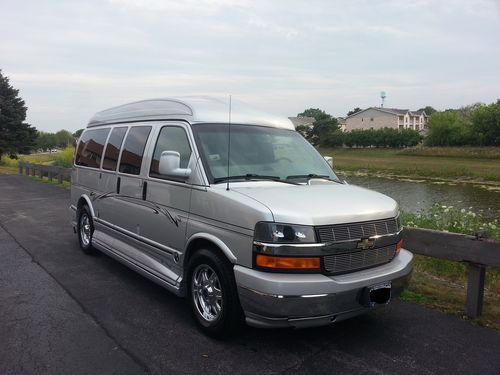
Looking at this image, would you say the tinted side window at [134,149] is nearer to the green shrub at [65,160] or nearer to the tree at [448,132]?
the green shrub at [65,160]

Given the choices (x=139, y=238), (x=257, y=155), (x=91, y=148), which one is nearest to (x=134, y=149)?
(x=139, y=238)

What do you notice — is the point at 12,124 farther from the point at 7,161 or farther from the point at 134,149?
the point at 134,149

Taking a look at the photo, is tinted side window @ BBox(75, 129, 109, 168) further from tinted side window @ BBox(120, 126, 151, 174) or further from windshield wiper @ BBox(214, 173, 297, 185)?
windshield wiper @ BBox(214, 173, 297, 185)

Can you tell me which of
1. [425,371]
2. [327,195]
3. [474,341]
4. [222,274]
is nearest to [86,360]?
[222,274]

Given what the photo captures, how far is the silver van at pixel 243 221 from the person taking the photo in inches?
144

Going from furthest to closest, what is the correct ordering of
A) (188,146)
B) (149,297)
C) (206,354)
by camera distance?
(149,297)
(188,146)
(206,354)

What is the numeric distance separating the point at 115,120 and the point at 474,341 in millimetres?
5192

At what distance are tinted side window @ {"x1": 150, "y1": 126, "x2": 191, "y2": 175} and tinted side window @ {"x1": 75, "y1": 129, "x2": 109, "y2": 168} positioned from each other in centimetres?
187

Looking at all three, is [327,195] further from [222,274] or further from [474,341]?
[474,341]

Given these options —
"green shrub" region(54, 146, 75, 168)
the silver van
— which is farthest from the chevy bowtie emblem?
"green shrub" region(54, 146, 75, 168)

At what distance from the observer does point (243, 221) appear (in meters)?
3.81

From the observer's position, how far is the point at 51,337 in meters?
4.22

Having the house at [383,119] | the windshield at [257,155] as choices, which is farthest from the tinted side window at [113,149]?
the house at [383,119]

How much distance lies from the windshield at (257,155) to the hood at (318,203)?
243mm
